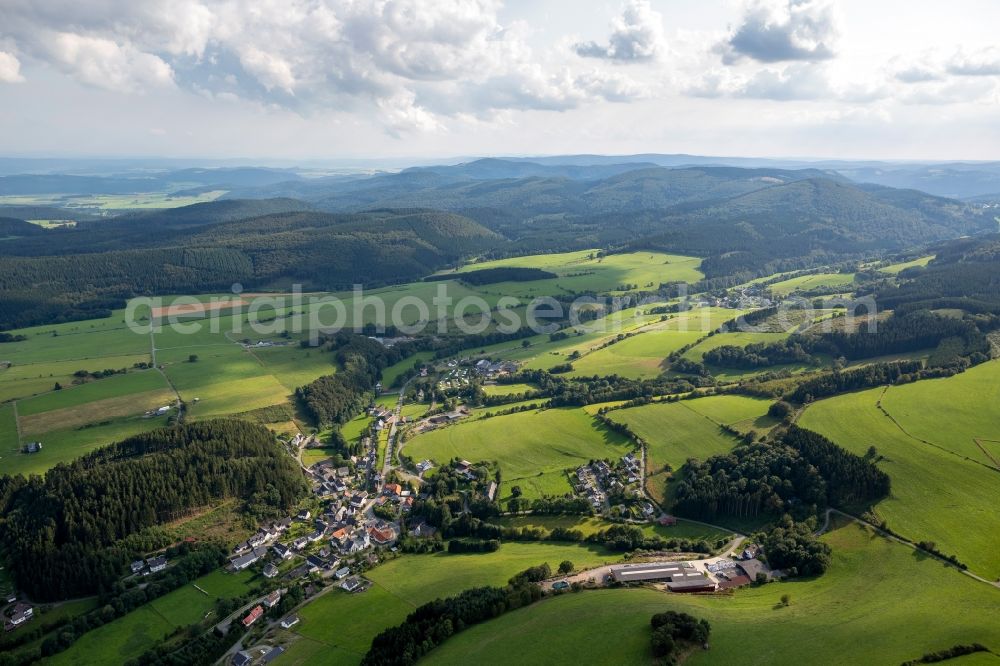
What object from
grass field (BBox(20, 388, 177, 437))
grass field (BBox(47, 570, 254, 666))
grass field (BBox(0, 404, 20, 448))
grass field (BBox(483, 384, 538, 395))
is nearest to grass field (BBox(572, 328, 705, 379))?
grass field (BBox(483, 384, 538, 395))

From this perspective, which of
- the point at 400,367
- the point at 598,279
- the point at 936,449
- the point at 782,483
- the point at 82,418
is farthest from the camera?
the point at 598,279

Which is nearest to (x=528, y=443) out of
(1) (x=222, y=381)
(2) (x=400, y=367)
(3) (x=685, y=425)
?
(3) (x=685, y=425)

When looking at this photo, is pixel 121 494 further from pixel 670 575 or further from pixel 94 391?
pixel 670 575

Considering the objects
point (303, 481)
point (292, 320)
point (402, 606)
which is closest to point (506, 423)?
point (303, 481)

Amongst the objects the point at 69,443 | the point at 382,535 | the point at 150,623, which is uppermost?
the point at 69,443

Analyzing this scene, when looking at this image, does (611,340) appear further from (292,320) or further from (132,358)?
(132,358)

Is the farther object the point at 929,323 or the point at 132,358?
the point at 132,358

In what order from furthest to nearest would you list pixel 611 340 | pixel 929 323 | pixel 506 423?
pixel 611 340
pixel 929 323
pixel 506 423
